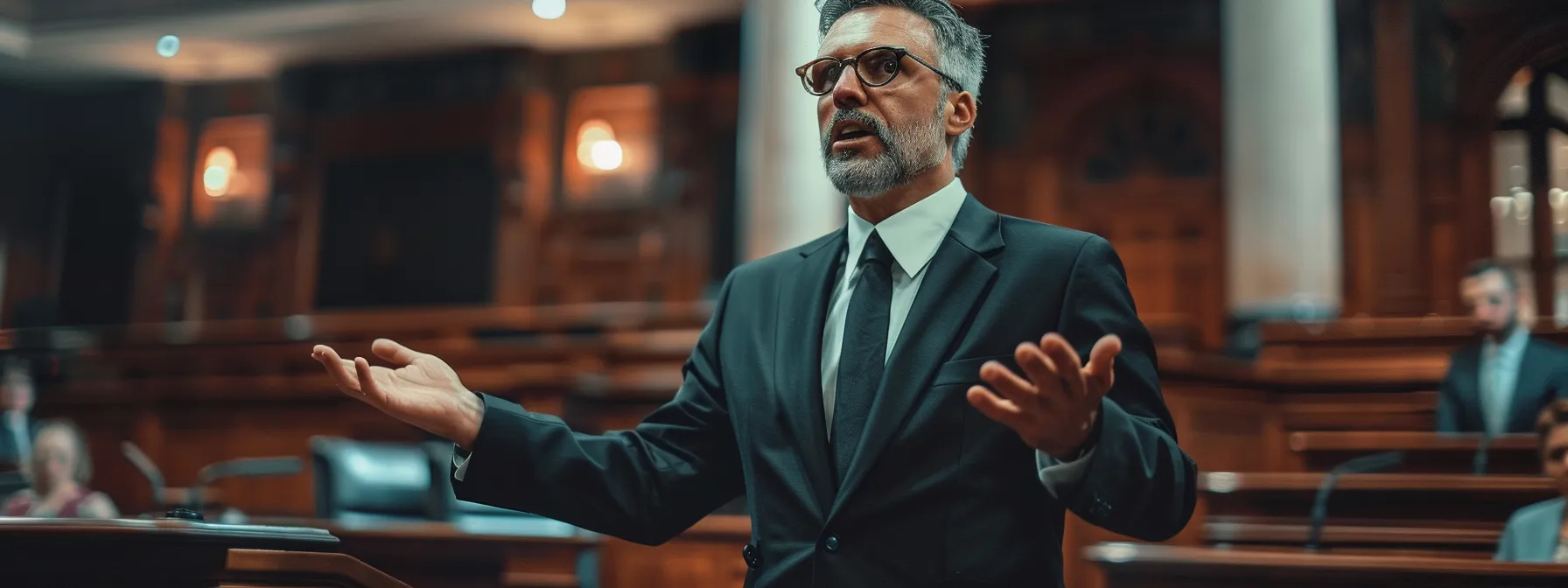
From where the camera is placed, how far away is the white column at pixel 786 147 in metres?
6.82

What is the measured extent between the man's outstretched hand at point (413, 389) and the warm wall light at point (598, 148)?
9040 millimetres

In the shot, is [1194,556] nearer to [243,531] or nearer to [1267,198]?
[243,531]

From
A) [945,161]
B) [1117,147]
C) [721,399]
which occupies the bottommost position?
[721,399]

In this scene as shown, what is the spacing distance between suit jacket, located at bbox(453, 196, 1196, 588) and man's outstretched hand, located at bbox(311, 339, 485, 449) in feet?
0.08

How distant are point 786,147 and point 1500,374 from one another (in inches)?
136

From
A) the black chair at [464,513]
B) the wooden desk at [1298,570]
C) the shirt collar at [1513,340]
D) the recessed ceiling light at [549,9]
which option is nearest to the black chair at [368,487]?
the black chair at [464,513]

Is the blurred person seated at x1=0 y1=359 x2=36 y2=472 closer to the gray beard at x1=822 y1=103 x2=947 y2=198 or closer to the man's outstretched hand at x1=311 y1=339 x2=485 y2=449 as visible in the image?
the man's outstretched hand at x1=311 y1=339 x2=485 y2=449

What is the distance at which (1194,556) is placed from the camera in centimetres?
233

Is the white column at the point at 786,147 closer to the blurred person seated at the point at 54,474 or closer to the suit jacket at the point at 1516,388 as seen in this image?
the suit jacket at the point at 1516,388

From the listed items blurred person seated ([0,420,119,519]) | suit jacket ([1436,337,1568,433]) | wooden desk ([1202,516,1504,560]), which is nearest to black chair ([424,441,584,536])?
blurred person seated ([0,420,119,519])

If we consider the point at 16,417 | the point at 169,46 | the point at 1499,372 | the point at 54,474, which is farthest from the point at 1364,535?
the point at 169,46

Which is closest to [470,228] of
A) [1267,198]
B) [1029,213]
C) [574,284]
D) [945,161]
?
[574,284]

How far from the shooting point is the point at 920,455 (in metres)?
1.25

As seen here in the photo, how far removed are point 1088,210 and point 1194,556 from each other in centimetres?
655
